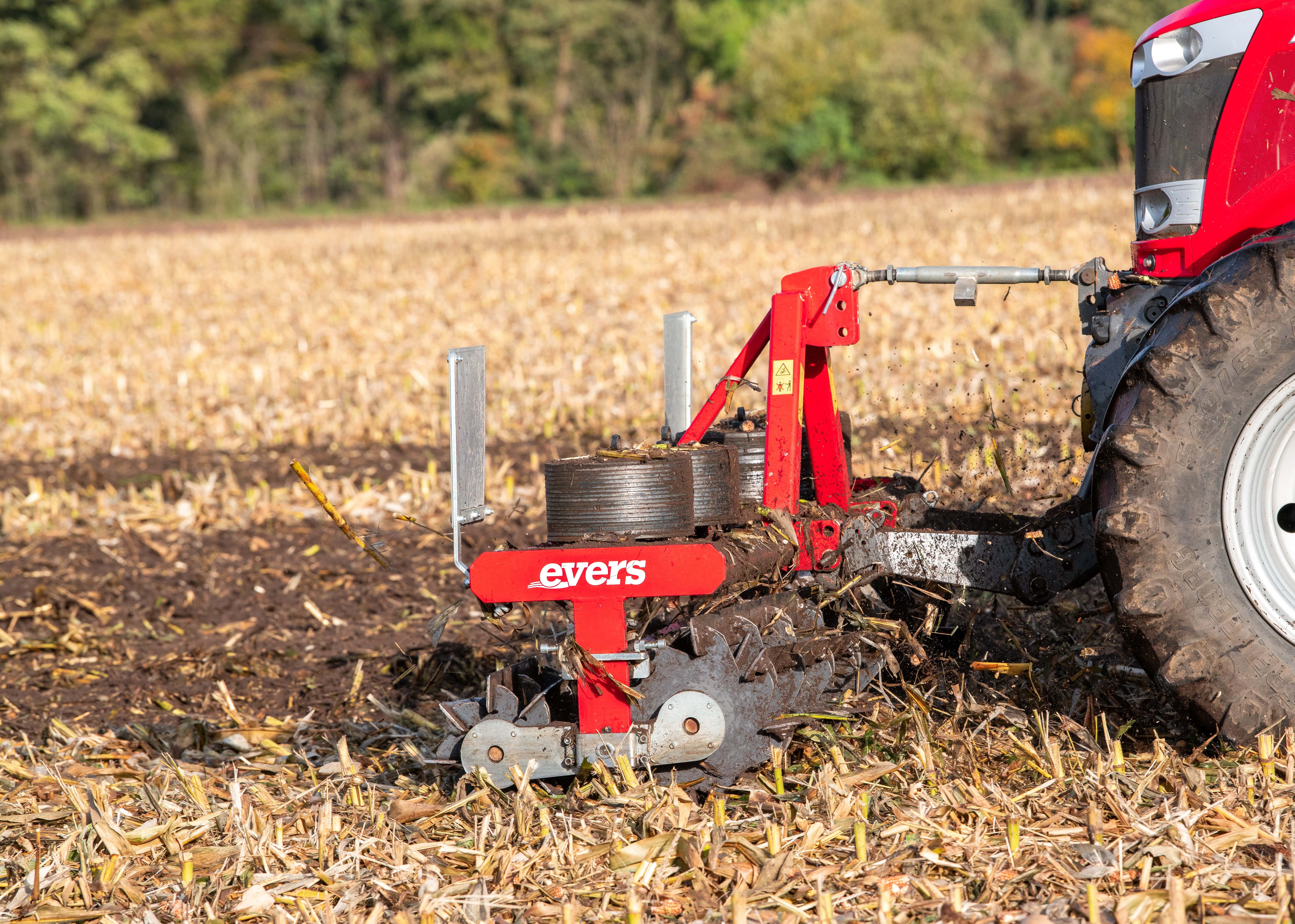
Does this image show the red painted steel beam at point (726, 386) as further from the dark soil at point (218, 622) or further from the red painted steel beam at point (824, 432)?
the dark soil at point (218, 622)

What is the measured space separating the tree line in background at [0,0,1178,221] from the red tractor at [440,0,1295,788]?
37.7 meters

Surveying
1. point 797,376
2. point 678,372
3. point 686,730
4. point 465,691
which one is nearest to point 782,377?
point 797,376

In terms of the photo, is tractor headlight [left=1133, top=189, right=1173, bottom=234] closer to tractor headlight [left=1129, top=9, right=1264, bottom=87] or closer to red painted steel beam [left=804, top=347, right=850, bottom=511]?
tractor headlight [left=1129, top=9, right=1264, bottom=87]

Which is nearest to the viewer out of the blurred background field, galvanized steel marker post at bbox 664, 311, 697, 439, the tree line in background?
galvanized steel marker post at bbox 664, 311, 697, 439

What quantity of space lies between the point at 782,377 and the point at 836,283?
0.34 m

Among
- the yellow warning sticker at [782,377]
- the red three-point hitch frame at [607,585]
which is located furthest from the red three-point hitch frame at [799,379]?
the red three-point hitch frame at [607,585]

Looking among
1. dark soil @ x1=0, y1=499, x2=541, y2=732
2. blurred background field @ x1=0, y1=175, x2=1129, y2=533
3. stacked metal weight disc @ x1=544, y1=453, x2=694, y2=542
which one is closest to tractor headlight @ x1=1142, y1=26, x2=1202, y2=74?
blurred background field @ x1=0, y1=175, x2=1129, y2=533

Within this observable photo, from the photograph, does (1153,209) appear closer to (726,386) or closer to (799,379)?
(799,379)

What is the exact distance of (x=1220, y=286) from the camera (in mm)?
3115

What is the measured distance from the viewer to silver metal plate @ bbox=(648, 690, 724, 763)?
3518 mm

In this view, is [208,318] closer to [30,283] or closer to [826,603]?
[30,283]

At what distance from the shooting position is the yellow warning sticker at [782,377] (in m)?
3.88

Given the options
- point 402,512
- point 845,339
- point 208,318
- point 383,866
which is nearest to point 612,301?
point 208,318

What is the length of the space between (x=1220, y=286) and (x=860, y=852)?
1662 mm
